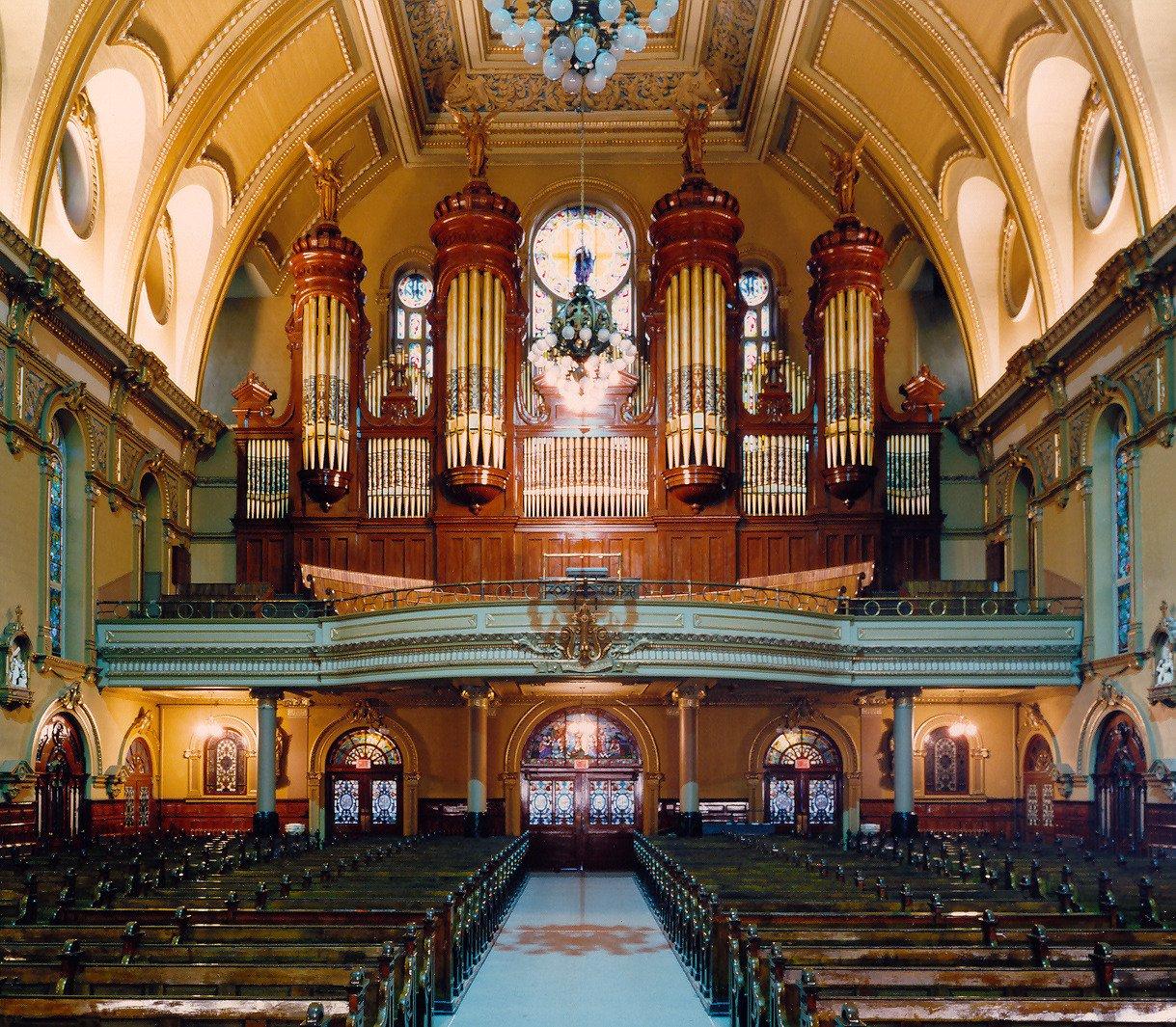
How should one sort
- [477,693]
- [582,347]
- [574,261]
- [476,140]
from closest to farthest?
[582,347] < [477,693] < [476,140] < [574,261]

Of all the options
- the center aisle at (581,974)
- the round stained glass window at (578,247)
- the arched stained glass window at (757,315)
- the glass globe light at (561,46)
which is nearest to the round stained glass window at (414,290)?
the round stained glass window at (578,247)

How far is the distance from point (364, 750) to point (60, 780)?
24.0 ft

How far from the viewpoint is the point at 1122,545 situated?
851 inches

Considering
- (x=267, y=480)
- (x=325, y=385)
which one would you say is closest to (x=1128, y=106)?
(x=325, y=385)

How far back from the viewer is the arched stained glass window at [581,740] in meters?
28.0

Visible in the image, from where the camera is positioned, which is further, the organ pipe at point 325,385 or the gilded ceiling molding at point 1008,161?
the organ pipe at point 325,385

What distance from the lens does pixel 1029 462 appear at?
2525 cm

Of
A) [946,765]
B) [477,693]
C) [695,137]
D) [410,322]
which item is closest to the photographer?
[477,693]

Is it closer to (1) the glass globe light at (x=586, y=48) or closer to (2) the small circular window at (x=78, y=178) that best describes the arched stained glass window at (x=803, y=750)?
(2) the small circular window at (x=78, y=178)

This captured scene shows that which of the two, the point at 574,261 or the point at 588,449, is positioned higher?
the point at 574,261

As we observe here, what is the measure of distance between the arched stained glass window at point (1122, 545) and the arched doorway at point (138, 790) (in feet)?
55.3

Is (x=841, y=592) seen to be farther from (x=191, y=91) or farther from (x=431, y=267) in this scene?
(x=191, y=91)

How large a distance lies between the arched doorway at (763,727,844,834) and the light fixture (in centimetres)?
779

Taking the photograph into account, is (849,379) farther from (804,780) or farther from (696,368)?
(804,780)
